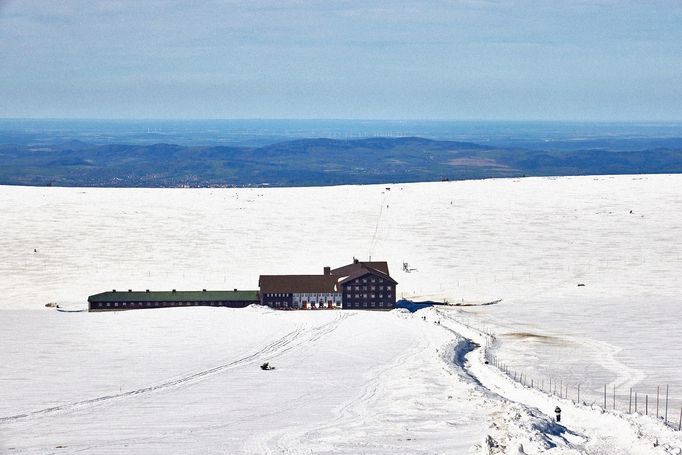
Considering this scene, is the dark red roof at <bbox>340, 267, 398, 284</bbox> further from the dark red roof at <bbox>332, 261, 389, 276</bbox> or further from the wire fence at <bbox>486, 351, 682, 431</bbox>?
the wire fence at <bbox>486, 351, 682, 431</bbox>

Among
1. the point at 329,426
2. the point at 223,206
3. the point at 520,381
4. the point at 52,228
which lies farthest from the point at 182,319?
the point at 223,206

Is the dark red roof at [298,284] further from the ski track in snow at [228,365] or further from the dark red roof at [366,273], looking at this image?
the ski track in snow at [228,365]

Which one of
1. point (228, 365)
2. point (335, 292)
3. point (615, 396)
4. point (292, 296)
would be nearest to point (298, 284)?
point (292, 296)

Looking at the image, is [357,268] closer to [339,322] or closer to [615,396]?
[339,322]

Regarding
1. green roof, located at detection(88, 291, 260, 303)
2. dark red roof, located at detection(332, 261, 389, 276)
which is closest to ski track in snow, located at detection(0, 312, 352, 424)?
dark red roof, located at detection(332, 261, 389, 276)

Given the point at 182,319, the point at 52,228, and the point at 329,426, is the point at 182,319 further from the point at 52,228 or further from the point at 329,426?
the point at 52,228

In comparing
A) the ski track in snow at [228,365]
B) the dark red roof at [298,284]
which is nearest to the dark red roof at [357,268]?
the dark red roof at [298,284]
